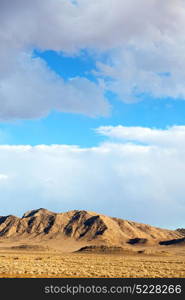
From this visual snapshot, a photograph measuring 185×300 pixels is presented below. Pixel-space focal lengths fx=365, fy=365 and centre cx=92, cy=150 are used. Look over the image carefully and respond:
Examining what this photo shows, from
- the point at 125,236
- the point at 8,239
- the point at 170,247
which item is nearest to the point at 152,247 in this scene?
the point at 170,247

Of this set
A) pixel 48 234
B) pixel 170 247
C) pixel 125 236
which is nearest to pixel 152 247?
pixel 170 247

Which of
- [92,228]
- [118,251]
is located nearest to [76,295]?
[118,251]

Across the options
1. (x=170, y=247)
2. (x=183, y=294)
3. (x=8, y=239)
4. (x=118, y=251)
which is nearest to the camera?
(x=183, y=294)

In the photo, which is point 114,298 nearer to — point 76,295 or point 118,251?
point 76,295

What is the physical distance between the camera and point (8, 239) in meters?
198

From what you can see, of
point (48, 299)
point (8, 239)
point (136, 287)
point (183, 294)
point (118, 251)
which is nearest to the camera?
point (48, 299)

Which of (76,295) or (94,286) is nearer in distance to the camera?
(76,295)

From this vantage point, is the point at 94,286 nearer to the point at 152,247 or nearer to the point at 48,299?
the point at 48,299

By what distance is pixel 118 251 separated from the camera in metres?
136

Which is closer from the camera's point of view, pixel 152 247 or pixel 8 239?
pixel 152 247

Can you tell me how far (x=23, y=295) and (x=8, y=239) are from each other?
7313 inches

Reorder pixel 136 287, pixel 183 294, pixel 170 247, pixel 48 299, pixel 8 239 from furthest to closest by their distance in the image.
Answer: pixel 8 239
pixel 170 247
pixel 136 287
pixel 183 294
pixel 48 299

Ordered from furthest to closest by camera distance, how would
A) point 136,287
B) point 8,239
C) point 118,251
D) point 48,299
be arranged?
point 8,239 → point 118,251 → point 136,287 → point 48,299

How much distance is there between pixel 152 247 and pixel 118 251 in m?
38.0
